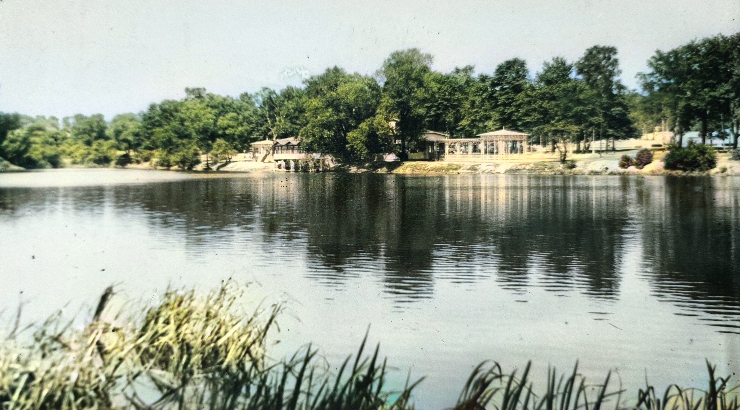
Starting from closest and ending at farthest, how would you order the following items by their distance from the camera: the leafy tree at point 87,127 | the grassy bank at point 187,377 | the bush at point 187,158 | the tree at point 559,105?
the grassy bank at point 187,377, the leafy tree at point 87,127, the bush at point 187,158, the tree at point 559,105

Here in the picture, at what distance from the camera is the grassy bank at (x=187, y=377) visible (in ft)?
12.2

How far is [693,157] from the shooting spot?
30406 mm

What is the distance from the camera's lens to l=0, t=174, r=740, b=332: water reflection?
992 centimetres

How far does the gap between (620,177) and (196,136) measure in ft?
76.0

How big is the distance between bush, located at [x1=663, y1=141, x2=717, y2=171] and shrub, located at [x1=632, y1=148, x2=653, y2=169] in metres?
1.10

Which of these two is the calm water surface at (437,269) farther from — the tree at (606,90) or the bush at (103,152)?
the tree at (606,90)

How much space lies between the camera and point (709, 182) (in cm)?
2814

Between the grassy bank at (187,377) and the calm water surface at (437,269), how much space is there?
2.04ft

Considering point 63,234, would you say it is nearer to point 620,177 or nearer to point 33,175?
point 33,175

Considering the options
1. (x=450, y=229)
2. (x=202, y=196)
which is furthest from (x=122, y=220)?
(x=450, y=229)

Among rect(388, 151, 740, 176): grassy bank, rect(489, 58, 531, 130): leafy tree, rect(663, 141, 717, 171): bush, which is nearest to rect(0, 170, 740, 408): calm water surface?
rect(663, 141, 717, 171): bush

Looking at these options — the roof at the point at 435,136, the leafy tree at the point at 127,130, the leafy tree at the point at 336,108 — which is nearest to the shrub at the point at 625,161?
the roof at the point at 435,136

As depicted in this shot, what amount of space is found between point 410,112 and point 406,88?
3.99m

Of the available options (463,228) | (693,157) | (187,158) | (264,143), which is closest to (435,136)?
(693,157)
